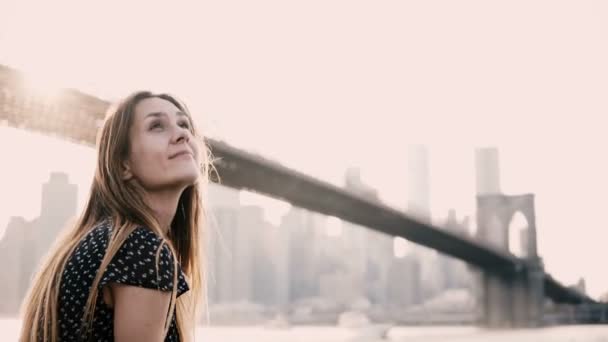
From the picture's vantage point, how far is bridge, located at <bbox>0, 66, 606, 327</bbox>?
18719 millimetres

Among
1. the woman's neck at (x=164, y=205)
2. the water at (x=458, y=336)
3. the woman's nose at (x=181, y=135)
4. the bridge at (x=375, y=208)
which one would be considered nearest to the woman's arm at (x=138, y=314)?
the woman's neck at (x=164, y=205)

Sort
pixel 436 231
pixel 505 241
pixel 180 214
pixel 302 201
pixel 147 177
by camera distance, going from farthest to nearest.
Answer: pixel 505 241, pixel 436 231, pixel 302 201, pixel 180 214, pixel 147 177

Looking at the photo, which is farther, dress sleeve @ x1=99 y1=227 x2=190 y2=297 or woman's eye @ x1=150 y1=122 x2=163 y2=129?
woman's eye @ x1=150 y1=122 x2=163 y2=129

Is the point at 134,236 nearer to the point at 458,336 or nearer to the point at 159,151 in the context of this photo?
the point at 159,151

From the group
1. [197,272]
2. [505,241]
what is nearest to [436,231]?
[505,241]

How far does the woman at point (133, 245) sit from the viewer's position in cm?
166

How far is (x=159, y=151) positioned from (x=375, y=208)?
3172 centimetres

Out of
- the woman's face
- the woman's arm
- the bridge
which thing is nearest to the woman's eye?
the woman's face

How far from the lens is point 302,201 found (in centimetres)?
3105

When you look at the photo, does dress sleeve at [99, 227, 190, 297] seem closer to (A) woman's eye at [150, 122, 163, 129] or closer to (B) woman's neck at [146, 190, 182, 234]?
(B) woman's neck at [146, 190, 182, 234]

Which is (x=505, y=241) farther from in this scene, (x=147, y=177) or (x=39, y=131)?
(x=147, y=177)

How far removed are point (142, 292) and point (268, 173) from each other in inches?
994

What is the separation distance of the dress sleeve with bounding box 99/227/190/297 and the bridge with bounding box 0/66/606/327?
4.11m

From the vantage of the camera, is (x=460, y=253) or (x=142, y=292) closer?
(x=142, y=292)
